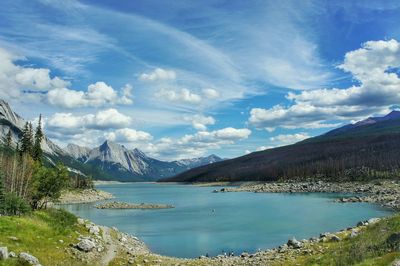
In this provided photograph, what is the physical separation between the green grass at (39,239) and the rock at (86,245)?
1328 mm

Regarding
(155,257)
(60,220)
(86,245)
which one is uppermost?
(60,220)

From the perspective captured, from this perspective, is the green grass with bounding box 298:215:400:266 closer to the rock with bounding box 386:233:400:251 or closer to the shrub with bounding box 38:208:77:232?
the rock with bounding box 386:233:400:251

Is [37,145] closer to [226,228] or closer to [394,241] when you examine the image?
[226,228]

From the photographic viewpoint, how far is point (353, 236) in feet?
164

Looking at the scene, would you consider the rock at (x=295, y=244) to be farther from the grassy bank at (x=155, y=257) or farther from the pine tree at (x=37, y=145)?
the pine tree at (x=37, y=145)

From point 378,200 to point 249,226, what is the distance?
6690 centimetres

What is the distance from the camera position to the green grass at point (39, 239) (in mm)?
40500

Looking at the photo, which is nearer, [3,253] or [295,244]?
[3,253]

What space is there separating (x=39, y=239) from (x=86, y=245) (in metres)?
5.51

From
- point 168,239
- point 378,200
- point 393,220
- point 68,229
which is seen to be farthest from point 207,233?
point 378,200

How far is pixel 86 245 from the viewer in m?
48.1

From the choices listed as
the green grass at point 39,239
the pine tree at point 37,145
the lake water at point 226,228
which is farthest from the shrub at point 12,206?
the pine tree at point 37,145

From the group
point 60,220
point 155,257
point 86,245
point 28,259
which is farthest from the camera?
point 60,220

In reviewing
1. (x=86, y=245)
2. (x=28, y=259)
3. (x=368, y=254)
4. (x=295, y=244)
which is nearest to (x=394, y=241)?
(x=368, y=254)
